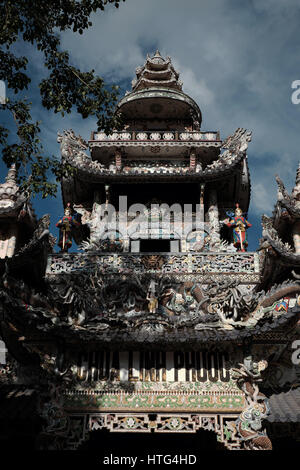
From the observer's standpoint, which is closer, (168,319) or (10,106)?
(10,106)

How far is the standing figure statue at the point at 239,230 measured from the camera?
58.8 ft

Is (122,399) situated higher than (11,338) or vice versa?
(11,338)

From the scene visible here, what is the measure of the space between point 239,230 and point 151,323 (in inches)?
346

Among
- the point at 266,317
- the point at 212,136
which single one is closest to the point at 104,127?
the point at 266,317

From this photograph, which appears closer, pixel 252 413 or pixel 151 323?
pixel 252 413

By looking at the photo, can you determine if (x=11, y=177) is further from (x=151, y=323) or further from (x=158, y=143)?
(x=151, y=323)

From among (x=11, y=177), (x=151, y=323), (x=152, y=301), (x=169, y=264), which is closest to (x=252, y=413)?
(x=151, y=323)

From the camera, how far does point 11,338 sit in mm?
10016

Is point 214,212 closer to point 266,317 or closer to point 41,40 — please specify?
point 266,317

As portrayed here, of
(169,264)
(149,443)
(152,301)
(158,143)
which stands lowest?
(149,443)

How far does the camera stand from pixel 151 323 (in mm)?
10555

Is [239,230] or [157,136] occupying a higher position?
[157,136]

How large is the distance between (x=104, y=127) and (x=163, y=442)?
7890 mm
